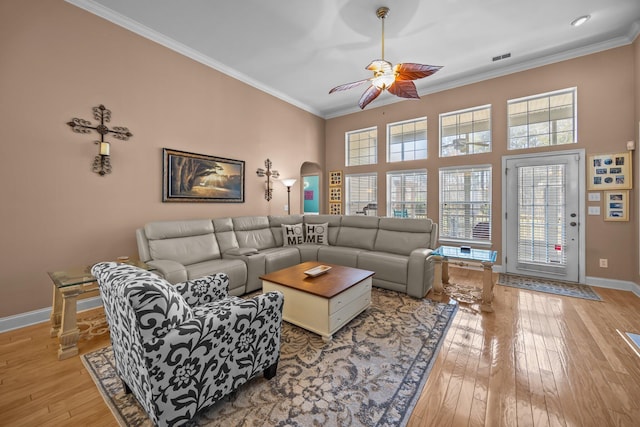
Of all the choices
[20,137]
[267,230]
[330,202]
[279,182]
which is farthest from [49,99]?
[330,202]

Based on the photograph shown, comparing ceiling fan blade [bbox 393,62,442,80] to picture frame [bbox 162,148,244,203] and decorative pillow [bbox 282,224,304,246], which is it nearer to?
decorative pillow [bbox 282,224,304,246]

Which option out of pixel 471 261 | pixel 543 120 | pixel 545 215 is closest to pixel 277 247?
pixel 471 261

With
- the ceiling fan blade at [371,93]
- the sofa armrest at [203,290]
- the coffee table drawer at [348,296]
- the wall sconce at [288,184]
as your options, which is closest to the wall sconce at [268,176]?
the wall sconce at [288,184]

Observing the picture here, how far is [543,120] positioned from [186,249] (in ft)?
19.4

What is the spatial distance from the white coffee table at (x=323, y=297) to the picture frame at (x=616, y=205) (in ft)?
12.4

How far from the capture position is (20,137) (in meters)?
2.54

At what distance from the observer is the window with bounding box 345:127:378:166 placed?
6.01 meters

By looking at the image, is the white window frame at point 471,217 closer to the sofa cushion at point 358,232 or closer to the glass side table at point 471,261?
the glass side table at point 471,261

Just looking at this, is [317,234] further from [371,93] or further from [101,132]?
[101,132]

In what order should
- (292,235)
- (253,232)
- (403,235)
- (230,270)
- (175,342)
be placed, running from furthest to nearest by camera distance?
(292,235) → (253,232) → (403,235) → (230,270) → (175,342)

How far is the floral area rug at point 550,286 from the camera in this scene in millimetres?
3401

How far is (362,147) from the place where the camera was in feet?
20.4

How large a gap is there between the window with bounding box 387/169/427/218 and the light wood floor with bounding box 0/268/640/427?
9.66ft

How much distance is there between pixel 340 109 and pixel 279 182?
100 inches
